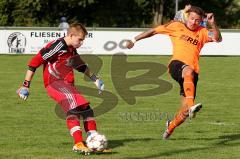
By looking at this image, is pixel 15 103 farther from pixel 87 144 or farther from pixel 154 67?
pixel 154 67

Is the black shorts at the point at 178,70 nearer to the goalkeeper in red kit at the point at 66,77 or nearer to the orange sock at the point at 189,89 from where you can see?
the orange sock at the point at 189,89

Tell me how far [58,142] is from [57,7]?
173 ft

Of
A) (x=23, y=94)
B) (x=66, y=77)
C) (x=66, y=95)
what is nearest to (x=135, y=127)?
(x=66, y=77)

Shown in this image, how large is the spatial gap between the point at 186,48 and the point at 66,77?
2107 millimetres

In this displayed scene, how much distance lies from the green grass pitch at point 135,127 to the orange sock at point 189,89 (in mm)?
653

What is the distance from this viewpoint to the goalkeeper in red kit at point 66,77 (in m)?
8.85

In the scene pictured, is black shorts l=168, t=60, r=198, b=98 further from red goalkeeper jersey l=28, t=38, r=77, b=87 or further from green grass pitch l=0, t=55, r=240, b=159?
red goalkeeper jersey l=28, t=38, r=77, b=87

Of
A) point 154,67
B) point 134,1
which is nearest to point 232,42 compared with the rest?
point 154,67

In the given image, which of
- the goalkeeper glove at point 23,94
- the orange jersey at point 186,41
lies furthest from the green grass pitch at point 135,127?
the orange jersey at point 186,41

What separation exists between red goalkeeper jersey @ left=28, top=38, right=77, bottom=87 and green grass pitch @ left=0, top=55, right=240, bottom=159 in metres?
1.01

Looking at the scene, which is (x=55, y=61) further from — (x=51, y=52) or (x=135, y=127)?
(x=135, y=127)

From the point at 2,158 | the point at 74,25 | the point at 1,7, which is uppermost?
the point at 1,7

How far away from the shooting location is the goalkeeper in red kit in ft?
29.0

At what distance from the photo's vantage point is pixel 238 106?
15.1m
